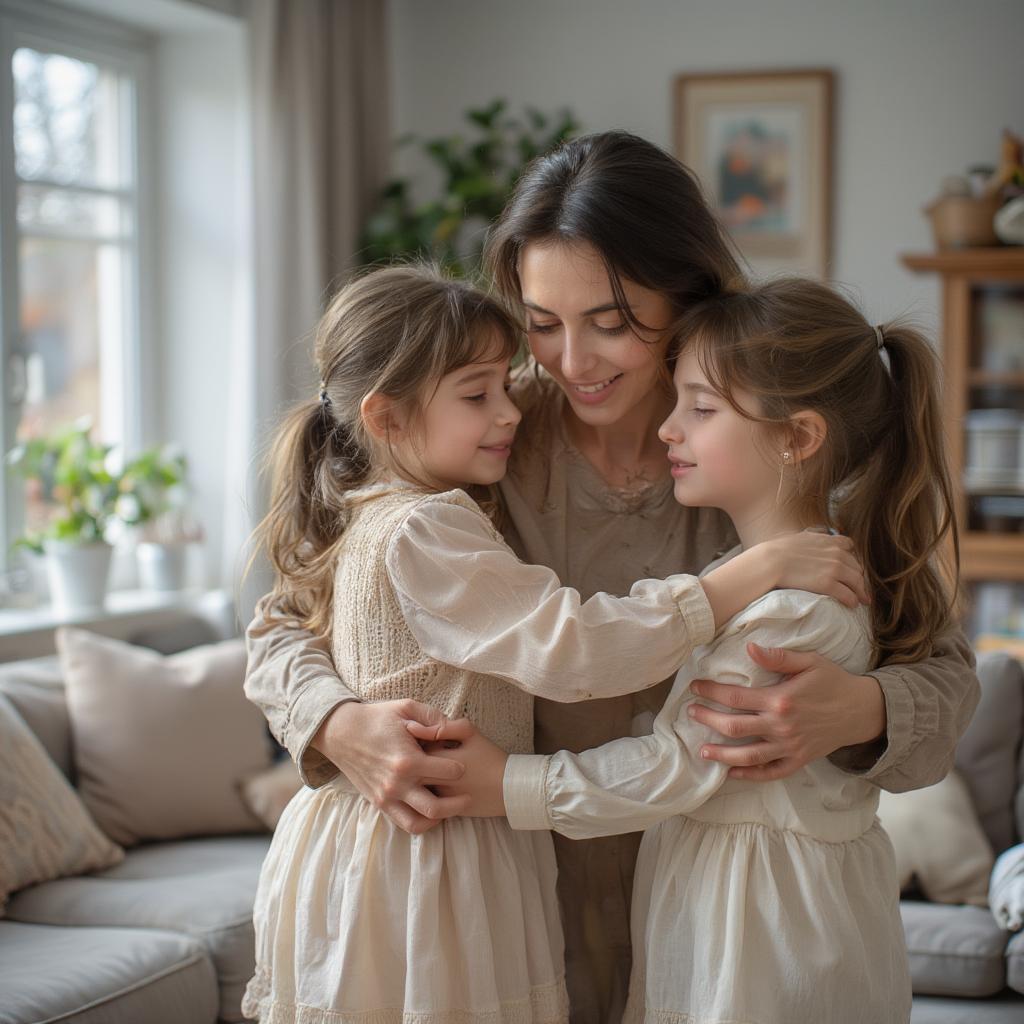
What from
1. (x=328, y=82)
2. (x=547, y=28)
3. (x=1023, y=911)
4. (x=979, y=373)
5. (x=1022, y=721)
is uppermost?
(x=547, y=28)

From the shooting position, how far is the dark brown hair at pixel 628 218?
4.92 ft

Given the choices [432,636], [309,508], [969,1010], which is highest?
Result: [309,508]

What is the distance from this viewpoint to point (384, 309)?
158 centimetres

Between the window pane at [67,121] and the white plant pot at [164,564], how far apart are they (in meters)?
1.16

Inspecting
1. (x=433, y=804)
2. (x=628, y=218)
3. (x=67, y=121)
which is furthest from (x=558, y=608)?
(x=67, y=121)

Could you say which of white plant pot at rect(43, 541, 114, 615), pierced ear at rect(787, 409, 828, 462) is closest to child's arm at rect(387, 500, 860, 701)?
pierced ear at rect(787, 409, 828, 462)

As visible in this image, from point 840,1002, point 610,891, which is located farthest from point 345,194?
point 840,1002

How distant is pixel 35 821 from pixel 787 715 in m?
1.84

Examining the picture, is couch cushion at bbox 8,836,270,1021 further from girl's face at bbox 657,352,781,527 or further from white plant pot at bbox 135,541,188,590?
girl's face at bbox 657,352,781,527

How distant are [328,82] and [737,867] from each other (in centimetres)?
372

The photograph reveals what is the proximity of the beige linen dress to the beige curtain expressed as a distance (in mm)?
2277

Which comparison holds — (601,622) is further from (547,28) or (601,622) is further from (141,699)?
(547,28)

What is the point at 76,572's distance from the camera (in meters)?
3.67

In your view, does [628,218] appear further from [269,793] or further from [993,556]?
[993,556]
